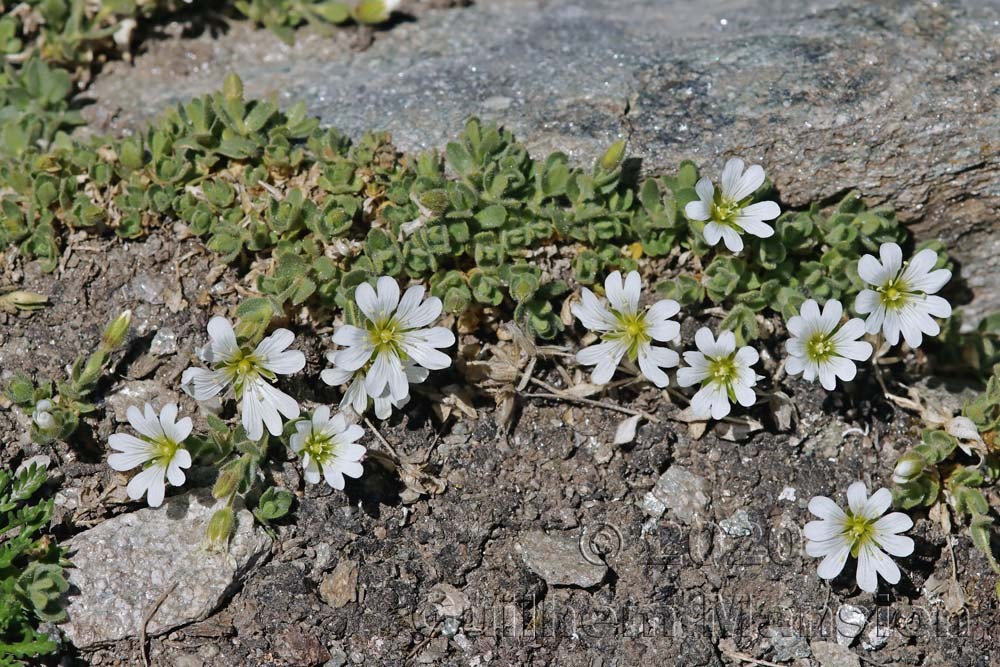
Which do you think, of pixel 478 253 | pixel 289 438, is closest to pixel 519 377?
pixel 478 253

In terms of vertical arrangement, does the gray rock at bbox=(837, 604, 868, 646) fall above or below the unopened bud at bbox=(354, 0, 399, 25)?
below

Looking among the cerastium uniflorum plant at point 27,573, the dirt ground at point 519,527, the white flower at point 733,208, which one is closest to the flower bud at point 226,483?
the dirt ground at point 519,527

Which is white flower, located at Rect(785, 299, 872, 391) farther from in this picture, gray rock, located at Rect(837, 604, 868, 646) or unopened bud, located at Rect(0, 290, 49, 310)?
unopened bud, located at Rect(0, 290, 49, 310)

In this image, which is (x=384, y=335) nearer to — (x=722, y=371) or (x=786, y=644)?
(x=722, y=371)

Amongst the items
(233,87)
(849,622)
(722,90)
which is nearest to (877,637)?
(849,622)

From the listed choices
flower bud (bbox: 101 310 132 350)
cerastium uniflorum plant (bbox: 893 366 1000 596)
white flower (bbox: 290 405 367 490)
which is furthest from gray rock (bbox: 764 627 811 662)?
flower bud (bbox: 101 310 132 350)

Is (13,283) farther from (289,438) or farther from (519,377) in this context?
(519,377)

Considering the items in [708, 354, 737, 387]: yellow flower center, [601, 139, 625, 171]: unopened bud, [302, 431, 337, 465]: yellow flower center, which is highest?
Answer: [601, 139, 625, 171]: unopened bud
